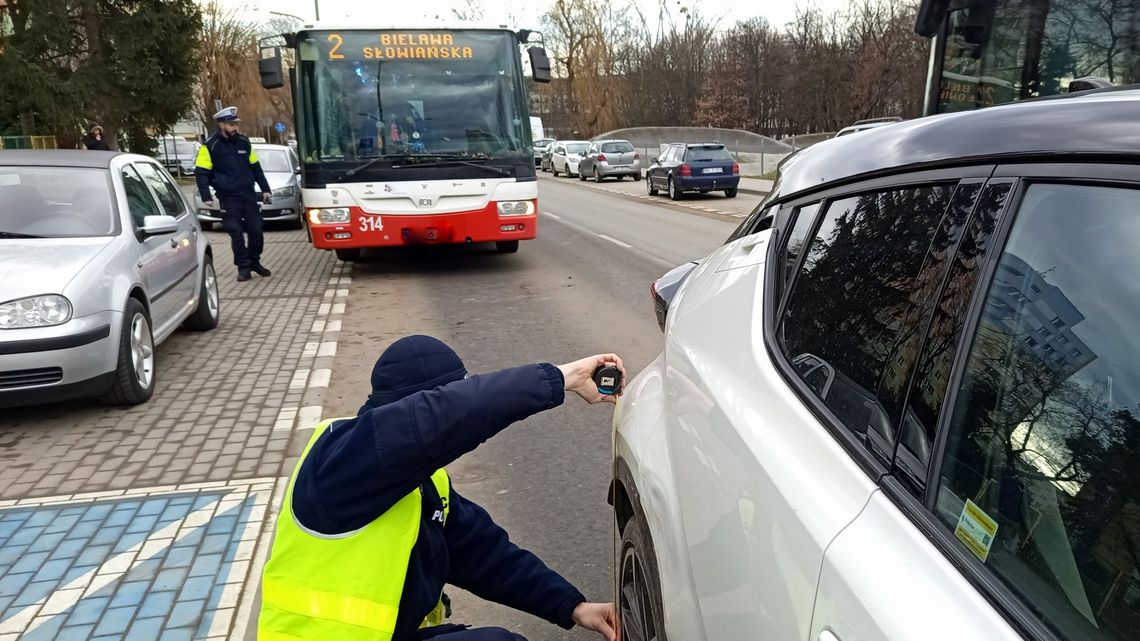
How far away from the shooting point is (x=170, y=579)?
11.6ft

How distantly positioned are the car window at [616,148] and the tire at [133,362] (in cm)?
2952

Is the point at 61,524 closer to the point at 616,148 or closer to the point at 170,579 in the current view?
the point at 170,579

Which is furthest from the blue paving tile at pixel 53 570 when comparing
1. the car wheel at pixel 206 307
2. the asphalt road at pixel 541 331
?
the car wheel at pixel 206 307

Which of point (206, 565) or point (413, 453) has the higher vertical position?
point (413, 453)

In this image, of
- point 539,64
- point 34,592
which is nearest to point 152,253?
point 34,592

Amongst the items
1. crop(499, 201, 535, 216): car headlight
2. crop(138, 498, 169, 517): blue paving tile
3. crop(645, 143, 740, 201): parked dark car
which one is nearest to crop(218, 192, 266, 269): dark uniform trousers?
crop(499, 201, 535, 216): car headlight

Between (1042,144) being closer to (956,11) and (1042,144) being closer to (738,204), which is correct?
(956,11)

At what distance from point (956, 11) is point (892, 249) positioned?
6651 millimetres

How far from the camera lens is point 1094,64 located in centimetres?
577

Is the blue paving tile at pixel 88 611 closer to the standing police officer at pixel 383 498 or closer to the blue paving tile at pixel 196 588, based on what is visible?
the blue paving tile at pixel 196 588

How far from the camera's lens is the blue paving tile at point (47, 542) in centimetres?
381

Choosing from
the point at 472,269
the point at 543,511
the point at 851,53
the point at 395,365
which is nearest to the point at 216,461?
the point at 543,511

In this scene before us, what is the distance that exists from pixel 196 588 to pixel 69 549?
794mm

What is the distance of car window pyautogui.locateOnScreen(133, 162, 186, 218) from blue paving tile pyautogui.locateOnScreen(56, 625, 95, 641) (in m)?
4.79
